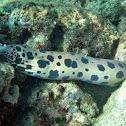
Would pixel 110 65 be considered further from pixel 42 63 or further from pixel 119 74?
pixel 42 63

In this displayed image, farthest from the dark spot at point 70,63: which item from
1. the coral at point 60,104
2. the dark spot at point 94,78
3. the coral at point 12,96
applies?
the coral at point 12,96

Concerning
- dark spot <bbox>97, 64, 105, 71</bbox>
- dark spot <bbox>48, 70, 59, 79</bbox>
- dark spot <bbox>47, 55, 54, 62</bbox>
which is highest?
dark spot <bbox>47, 55, 54, 62</bbox>

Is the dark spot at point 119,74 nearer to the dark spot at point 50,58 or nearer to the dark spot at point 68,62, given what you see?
the dark spot at point 68,62

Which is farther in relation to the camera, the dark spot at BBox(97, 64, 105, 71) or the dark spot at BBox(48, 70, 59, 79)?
the dark spot at BBox(97, 64, 105, 71)

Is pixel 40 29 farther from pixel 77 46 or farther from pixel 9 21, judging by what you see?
pixel 77 46

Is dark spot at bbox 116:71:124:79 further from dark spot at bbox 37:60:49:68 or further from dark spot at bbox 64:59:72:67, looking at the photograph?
dark spot at bbox 37:60:49:68

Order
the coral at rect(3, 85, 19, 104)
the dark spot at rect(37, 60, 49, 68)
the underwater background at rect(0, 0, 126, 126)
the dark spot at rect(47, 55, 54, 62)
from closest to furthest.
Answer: the coral at rect(3, 85, 19, 104) < the underwater background at rect(0, 0, 126, 126) < the dark spot at rect(37, 60, 49, 68) < the dark spot at rect(47, 55, 54, 62)

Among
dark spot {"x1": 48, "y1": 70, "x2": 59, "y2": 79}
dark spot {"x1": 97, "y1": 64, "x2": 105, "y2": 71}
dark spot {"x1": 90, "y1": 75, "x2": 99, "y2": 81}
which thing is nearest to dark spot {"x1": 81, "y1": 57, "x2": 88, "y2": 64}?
dark spot {"x1": 97, "y1": 64, "x2": 105, "y2": 71}
